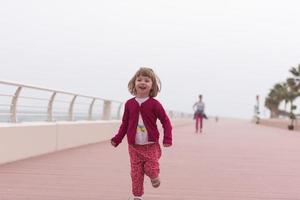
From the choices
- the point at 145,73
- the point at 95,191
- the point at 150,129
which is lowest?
the point at 95,191

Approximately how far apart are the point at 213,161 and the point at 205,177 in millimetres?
2961

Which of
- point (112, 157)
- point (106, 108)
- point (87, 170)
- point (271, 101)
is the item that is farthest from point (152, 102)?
point (271, 101)

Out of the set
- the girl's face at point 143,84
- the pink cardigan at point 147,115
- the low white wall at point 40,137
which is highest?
the girl's face at point 143,84

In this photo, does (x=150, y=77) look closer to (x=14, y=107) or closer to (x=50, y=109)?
(x=14, y=107)

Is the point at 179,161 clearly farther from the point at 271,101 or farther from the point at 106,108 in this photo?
the point at 271,101

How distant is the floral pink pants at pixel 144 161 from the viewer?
5.35 meters

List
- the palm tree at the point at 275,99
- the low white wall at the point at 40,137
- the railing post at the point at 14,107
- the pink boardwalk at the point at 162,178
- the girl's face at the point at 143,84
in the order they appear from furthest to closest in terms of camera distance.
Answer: the palm tree at the point at 275,99 → the railing post at the point at 14,107 → the low white wall at the point at 40,137 → the pink boardwalk at the point at 162,178 → the girl's face at the point at 143,84

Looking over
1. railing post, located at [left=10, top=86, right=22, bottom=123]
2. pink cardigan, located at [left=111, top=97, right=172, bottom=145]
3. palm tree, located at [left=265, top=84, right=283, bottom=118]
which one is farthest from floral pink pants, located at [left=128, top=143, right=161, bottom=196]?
palm tree, located at [left=265, top=84, right=283, bottom=118]

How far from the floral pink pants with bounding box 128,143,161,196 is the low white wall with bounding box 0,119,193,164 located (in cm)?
425

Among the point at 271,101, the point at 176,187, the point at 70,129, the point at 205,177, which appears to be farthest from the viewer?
the point at 271,101

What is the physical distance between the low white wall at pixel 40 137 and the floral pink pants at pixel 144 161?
4.25m

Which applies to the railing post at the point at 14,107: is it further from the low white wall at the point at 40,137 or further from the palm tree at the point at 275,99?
the palm tree at the point at 275,99

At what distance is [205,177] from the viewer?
8.35m

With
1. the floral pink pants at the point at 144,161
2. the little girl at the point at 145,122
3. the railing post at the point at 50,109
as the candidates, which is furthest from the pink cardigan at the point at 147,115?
the railing post at the point at 50,109
